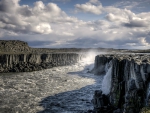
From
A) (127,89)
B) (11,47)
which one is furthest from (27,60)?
(127,89)

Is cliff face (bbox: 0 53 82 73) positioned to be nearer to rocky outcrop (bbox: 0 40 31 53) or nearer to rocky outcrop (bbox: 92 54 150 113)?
rocky outcrop (bbox: 0 40 31 53)

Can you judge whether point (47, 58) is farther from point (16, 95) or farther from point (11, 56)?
point (16, 95)

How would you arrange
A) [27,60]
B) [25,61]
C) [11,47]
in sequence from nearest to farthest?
1. [25,61]
2. [27,60]
3. [11,47]

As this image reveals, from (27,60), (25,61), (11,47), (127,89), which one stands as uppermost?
(11,47)

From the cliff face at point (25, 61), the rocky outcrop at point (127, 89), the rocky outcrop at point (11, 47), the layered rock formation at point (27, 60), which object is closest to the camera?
the rocky outcrop at point (127, 89)

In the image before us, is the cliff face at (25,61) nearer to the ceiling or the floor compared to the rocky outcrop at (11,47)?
nearer to the floor

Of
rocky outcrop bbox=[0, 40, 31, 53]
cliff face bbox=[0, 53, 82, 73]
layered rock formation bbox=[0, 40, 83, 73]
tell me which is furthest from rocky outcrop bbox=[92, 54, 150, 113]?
rocky outcrop bbox=[0, 40, 31, 53]

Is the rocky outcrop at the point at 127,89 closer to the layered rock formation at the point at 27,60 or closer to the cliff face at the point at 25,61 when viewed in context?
the cliff face at the point at 25,61

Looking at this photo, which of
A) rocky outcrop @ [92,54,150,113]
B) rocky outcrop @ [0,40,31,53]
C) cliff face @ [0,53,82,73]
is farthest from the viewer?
rocky outcrop @ [0,40,31,53]

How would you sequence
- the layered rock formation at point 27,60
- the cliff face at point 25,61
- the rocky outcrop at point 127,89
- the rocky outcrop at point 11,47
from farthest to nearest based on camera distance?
the rocky outcrop at point 11,47, the layered rock formation at point 27,60, the cliff face at point 25,61, the rocky outcrop at point 127,89

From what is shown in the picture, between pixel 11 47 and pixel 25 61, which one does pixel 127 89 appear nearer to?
pixel 25 61

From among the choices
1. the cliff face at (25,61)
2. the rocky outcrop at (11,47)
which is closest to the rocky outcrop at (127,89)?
the cliff face at (25,61)

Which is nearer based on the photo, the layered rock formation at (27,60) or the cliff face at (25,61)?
the cliff face at (25,61)

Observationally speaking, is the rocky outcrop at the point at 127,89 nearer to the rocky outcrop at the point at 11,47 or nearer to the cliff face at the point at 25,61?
the cliff face at the point at 25,61
